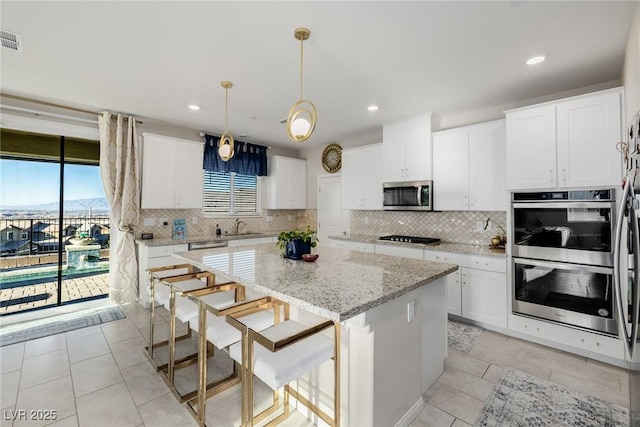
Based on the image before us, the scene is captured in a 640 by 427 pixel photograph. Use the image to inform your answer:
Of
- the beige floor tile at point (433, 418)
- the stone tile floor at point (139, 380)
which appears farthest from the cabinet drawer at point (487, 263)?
the beige floor tile at point (433, 418)

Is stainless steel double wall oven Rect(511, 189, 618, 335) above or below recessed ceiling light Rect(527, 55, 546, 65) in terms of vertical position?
below

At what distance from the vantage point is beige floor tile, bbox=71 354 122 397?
2.21 meters

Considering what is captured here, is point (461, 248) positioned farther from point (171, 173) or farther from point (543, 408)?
point (171, 173)

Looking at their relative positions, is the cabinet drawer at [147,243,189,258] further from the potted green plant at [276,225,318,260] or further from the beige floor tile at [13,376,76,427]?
the potted green plant at [276,225,318,260]

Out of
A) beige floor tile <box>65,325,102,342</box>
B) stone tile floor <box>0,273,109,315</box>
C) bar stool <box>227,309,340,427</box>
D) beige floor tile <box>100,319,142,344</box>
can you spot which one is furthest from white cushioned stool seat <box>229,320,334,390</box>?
stone tile floor <box>0,273,109,315</box>

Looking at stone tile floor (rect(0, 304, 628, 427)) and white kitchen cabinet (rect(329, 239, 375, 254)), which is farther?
white kitchen cabinet (rect(329, 239, 375, 254))

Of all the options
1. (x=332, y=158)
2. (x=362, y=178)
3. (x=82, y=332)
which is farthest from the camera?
(x=332, y=158)

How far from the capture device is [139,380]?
229cm

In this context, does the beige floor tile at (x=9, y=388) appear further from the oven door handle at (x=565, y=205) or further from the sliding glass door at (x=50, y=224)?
the oven door handle at (x=565, y=205)

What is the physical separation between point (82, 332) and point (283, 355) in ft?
10.2

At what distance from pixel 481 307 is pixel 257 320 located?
268cm

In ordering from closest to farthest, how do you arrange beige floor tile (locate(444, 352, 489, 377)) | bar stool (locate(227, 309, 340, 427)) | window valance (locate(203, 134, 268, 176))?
bar stool (locate(227, 309, 340, 427)) → beige floor tile (locate(444, 352, 489, 377)) → window valance (locate(203, 134, 268, 176))

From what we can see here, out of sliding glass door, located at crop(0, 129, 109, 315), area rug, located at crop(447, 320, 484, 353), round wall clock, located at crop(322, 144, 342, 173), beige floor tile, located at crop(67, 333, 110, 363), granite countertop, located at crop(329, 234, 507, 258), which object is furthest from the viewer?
round wall clock, located at crop(322, 144, 342, 173)

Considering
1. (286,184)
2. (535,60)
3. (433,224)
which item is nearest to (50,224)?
(286,184)
